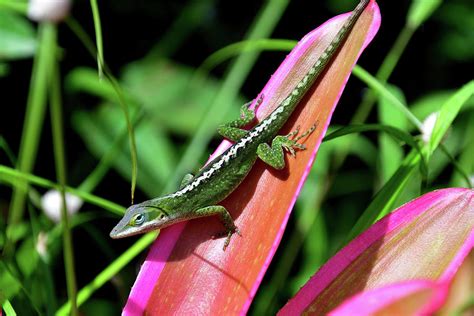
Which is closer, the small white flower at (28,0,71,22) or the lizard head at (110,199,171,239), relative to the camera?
the small white flower at (28,0,71,22)

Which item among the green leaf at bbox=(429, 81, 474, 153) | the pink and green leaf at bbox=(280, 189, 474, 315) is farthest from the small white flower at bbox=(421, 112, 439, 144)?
the pink and green leaf at bbox=(280, 189, 474, 315)

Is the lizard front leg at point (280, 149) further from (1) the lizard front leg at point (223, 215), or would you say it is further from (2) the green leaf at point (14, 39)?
(2) the green leaf at point (14, 39)

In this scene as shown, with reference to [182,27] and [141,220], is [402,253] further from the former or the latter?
[182,27]

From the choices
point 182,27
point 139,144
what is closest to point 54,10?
point 139,144

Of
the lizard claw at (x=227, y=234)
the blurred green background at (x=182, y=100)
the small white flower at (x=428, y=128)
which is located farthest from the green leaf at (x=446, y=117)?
the blurred green background at (x=182, y=100)

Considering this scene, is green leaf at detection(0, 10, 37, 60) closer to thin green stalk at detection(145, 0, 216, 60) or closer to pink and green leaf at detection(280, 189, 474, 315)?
thin green stalk at detection(145, 0, 216, 60)

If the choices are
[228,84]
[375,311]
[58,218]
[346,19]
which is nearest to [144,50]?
[228,84]

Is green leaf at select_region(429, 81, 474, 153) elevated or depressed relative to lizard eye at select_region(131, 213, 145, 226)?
depressed
